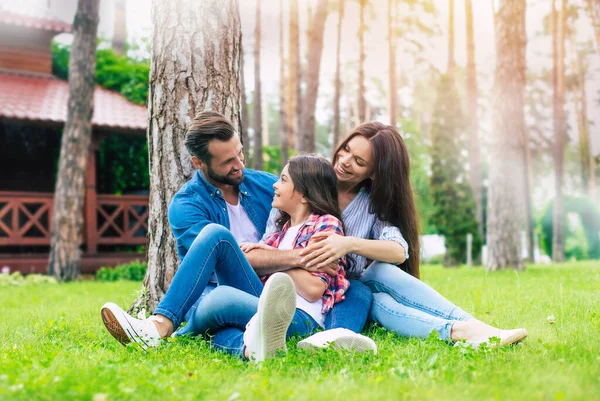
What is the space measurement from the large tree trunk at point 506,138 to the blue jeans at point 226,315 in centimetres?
880

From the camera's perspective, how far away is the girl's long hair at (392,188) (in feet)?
15.3

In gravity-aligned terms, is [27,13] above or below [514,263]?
above

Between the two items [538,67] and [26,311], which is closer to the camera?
[26,311]

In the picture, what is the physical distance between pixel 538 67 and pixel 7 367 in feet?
106

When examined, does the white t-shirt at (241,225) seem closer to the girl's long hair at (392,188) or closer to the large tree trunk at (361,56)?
the girl's long hair at (392,188)

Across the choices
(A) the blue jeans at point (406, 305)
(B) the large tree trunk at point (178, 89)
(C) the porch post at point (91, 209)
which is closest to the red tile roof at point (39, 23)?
(C) the porch post at point (91, 209)

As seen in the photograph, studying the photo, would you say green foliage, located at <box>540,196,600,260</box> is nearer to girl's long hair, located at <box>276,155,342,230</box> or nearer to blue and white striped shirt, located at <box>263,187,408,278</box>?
blue and white striped shirt, located at <box>263,187,408,278</box>

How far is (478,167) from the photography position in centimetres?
2314

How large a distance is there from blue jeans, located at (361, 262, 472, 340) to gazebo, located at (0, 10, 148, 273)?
35.9 feet

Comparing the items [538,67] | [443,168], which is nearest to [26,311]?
[443,168]

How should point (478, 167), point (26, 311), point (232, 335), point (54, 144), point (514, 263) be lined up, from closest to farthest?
point (232, 335) → point (26, 311) → point (514, 263) → point (54, 144) → point (478, 167)

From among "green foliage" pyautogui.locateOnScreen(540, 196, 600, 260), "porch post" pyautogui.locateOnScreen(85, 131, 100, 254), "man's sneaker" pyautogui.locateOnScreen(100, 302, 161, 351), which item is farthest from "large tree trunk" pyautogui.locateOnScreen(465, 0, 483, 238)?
"man's sneaker" pyautogui.locateOnScreen(100, 302, 161, 351)

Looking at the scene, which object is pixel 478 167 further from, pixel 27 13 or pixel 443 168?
pixel 27 13

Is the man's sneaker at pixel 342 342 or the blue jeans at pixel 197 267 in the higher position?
the blue jeans at pixel 197 267
